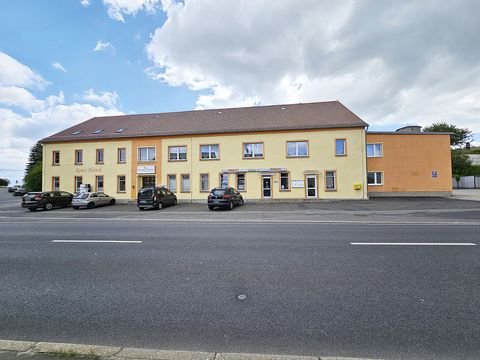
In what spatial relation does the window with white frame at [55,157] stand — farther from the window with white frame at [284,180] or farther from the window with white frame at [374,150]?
the window with white frame at [374,150]

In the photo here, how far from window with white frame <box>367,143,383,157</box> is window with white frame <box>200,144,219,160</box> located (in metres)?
15.9

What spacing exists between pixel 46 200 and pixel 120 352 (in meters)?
23.3

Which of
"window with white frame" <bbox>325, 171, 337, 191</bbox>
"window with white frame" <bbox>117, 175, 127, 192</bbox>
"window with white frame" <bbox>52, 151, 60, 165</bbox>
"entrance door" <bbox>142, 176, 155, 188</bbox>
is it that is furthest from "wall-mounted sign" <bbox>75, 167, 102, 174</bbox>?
"window with white frame" <bbox>325, 171, 337, 191</bbox>

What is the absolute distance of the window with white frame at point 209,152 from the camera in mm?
24484

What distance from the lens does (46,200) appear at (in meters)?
20.3

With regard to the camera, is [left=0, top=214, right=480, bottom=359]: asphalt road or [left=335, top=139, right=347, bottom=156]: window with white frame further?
[left=335, top=139, right=347, bottom=156]: window with white frame

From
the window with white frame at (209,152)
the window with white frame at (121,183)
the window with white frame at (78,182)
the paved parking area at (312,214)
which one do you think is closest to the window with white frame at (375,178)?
the paved parking area at (312,214)

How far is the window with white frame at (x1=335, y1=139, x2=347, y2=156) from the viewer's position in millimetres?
22703

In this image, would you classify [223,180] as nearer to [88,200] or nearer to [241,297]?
[88,200]

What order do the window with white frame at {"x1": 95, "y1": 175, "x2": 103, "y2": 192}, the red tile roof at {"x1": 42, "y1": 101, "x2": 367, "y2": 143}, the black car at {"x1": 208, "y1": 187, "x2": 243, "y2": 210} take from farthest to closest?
the window with white frame at {"x1": 95, "y1": 175, "x2": 103, "y2": 192}, the red tile roof at {"x1": 42, "y1": 101, "x2": 367, "y2": 143}, the black car at {"x1": 208, "y1": 187, "x2": 243, "y2": 210}

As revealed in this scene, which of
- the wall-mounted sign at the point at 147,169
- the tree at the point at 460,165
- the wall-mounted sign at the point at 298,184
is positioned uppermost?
the tree at the point at 460,165

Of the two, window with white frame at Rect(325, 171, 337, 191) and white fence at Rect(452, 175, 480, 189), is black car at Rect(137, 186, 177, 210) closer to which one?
window with white frame at Rect(325, 171, 337, 191)

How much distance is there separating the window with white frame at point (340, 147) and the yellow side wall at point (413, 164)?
4.47 m

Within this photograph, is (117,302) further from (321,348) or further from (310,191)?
(310,191)
